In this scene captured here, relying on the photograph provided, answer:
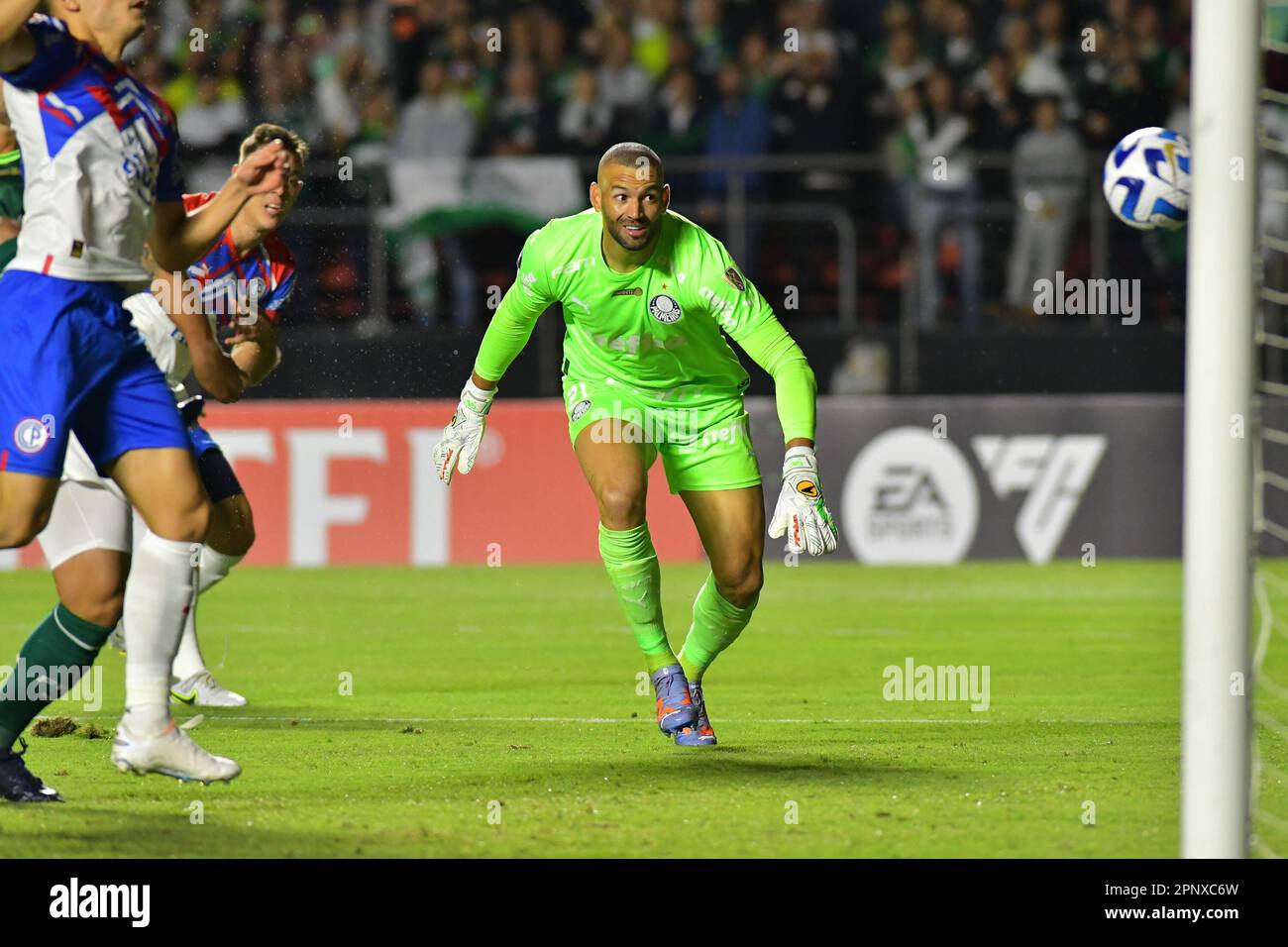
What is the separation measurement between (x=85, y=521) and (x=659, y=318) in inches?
91.7

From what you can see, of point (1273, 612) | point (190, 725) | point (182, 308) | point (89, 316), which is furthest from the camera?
point (1273, 612)

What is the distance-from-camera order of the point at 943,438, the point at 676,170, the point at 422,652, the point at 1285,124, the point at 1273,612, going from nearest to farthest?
the point at 422,652, the point at 1273,612, the point at 943,438, the point at 676,170, the point at 1285,124

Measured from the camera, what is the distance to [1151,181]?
837 cm

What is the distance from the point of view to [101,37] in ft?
18.3

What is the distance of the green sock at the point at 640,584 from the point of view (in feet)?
24.3

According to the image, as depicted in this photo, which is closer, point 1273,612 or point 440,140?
point 1273,612

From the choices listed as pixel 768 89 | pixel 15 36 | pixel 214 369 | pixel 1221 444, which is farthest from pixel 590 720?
pixel 768 89

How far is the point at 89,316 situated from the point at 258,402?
9796mm

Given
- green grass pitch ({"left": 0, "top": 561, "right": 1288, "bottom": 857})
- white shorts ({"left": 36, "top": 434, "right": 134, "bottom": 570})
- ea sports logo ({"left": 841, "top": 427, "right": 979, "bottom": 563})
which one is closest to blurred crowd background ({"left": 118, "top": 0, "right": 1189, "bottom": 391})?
ea sports logo ({"left": 841, "top": 427, "right": 979, "bottom": 563})

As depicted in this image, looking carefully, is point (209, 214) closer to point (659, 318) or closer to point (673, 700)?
point (659, 318)

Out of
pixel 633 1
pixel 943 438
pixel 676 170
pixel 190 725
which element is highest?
pixel 633 1

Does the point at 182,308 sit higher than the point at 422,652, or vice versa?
the point at 182,308

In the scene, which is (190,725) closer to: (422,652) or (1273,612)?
(422,652)

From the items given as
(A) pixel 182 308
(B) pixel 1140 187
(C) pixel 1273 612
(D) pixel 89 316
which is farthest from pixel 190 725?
(C) pixel 1273 612
